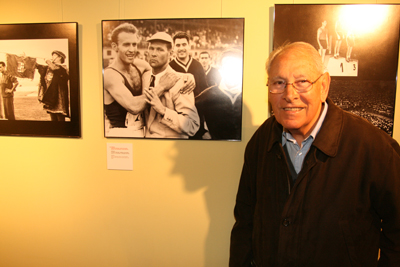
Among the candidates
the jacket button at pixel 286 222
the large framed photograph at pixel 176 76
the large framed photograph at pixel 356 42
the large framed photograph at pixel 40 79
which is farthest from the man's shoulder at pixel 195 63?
the jacket button at pixel 286 222

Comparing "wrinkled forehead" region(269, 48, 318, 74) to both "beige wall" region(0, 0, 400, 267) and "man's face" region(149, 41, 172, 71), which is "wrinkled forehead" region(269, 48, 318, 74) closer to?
"beige wall" region(0, 0, 400, 267)

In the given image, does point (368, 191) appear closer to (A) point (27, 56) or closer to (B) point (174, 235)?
(B) point (174, 235)

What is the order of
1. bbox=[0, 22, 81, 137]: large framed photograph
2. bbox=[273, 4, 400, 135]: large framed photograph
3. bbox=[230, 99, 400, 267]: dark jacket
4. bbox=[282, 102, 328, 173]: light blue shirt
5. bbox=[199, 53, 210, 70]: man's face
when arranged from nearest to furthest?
bbox=[230, 99, 400, 267]: dark jacket → bbox=[282, 102, 328, 173]: light blue shirt → bbox=[273, 4, 400, 135]: large framed photograph → bbox=[199, 53, 210, 70]: man's face → bbox=[0, 22, 81, 137]: large framed photograph

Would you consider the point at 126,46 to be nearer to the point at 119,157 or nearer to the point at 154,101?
the point at 154,101

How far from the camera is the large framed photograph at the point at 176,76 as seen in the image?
1.53 meters

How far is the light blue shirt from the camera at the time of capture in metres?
1.03

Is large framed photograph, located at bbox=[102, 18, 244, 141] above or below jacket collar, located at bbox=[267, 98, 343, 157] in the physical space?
above

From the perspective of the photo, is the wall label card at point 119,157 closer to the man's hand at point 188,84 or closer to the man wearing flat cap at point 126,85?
the man wearing flat cap at point 126,85

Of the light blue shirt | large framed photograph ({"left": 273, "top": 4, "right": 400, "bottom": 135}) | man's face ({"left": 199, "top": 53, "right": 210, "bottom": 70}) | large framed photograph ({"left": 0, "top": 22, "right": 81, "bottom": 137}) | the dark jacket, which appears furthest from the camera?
large framed photograph ({"left": 0, "top": 22, "right": 81, "bottom": 137})

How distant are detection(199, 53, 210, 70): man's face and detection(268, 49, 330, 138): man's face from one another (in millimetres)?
630

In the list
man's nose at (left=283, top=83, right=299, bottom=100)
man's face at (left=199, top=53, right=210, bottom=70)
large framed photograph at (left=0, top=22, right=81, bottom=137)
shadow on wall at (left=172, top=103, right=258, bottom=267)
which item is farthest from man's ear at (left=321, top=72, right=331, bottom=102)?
large framed photograph at (left=0, top=22, right=81, bottom=137)

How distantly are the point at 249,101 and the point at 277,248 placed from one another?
88 centimetres

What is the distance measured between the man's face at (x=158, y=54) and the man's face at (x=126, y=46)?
0.39ft

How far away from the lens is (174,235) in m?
1.70
